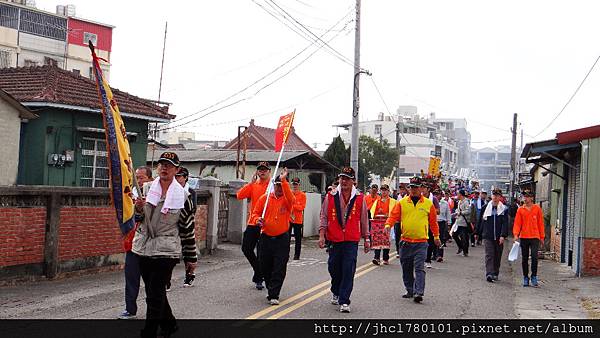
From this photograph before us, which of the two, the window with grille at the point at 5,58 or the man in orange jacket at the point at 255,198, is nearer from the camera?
the man in orange jacket at the point at 255,198

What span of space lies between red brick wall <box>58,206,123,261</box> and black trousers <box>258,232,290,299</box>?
3671mm

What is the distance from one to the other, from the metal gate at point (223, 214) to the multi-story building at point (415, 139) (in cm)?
5905

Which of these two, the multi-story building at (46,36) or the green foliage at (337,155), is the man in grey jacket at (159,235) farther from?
the multi-story building at (46,36)

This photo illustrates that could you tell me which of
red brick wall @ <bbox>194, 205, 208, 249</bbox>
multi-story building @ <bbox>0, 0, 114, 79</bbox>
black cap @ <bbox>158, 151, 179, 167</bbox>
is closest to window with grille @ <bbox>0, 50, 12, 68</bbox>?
multi-story building @ <bbox>0, 0, 114, 79</bbox>

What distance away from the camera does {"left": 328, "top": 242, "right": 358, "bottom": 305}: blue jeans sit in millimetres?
9211

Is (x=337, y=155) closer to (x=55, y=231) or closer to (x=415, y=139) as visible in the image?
(x=55, y=231)

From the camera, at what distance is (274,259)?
983 cm

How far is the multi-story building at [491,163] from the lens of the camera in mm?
112562

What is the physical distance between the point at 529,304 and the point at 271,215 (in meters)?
4.53

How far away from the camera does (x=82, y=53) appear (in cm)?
5628

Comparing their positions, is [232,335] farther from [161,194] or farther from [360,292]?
[360,292]

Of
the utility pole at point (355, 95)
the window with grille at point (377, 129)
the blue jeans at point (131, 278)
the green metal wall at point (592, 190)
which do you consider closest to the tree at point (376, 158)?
the window with grille at point (377, 129)

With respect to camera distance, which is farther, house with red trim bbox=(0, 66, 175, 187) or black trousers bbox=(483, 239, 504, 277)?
house with red trim bbox=(0, 66, 175, 187)

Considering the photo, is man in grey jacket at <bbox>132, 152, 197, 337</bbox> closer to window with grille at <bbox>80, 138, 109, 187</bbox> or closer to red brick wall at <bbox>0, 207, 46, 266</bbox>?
red brick wall at <bbox>0, 207, 46, 266</bbox>
